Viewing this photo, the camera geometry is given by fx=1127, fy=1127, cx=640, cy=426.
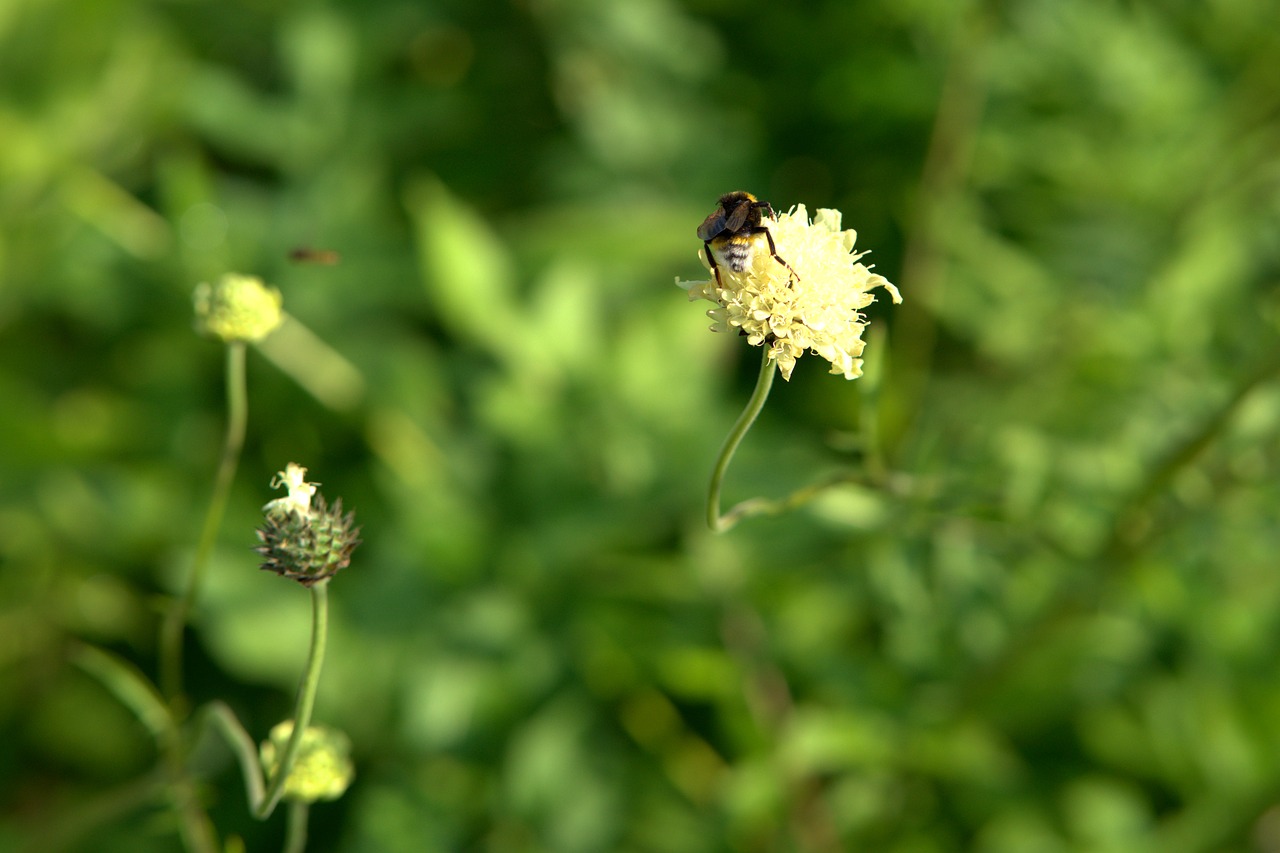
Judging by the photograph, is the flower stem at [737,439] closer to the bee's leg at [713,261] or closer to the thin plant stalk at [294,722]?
the bee's leg at [713,261]

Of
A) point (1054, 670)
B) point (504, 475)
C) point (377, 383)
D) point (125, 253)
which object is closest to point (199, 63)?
point (125, 253)

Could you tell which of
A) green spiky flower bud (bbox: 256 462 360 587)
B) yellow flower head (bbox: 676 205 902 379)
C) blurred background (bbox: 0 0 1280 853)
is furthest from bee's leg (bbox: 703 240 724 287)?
blurred background (bbox: 0 0 1280 853)

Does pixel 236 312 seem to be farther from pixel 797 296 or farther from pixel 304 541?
pixel 797 296

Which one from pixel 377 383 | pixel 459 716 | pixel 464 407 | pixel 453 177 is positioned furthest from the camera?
pixel 453 177

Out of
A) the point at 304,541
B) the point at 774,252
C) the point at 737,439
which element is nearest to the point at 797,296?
the point at 774,252

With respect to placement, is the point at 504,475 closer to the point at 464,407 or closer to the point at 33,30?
the point at 464,407

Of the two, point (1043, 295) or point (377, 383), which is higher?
point (1043, 295)
